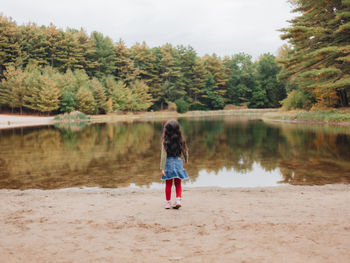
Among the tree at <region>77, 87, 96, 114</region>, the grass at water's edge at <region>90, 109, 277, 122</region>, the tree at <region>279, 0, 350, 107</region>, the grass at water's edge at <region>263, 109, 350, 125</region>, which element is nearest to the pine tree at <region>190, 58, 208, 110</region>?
the grass at water's edge at <region>90, 109, 277, 122</region>

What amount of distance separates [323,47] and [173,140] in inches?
1011

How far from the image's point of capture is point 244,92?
73.8 meters

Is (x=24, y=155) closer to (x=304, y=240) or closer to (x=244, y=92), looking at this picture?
(x=304, y=240)

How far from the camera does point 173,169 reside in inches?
197

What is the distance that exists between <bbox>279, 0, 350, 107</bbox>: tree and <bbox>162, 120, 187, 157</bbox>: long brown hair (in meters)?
21.5

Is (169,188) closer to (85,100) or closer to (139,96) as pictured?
(85,100)

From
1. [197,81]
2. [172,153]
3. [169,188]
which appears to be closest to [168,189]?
[169,188]

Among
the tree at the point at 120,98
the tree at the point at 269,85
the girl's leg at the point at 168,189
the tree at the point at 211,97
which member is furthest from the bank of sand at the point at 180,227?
the tree at the point at 269,85

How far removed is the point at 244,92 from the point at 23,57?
48.6 metres

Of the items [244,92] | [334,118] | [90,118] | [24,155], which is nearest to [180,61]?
[244,92]

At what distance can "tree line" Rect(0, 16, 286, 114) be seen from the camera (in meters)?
46.3

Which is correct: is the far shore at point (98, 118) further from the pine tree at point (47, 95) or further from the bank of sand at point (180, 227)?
the bank of sand at point (180, 227)

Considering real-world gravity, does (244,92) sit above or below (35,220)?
above

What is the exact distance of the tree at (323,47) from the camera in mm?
24031
